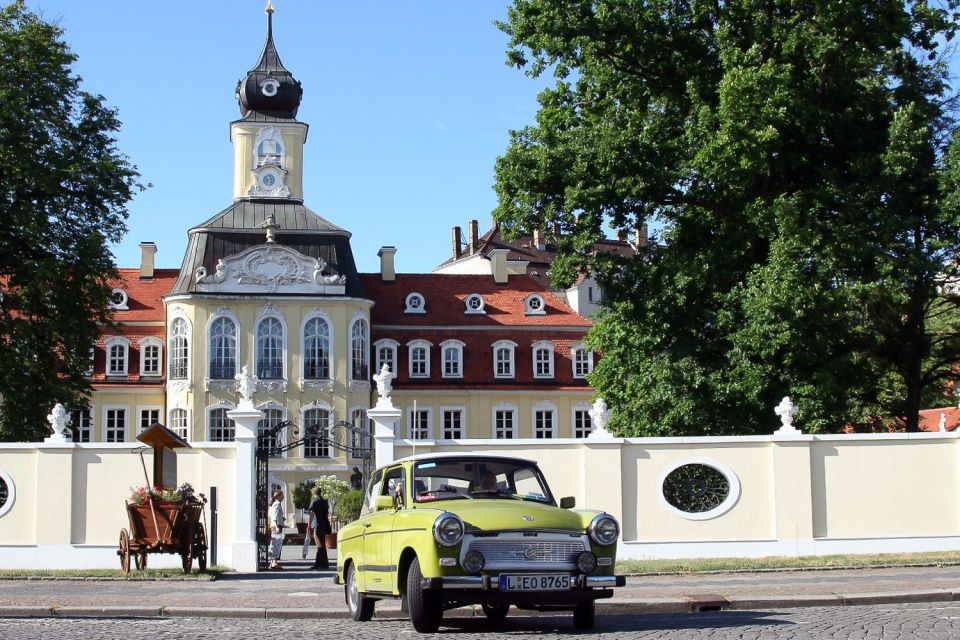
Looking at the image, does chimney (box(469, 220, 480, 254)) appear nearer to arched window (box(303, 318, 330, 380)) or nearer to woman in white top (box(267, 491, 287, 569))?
arched window (box(303, 318, 330, 380))

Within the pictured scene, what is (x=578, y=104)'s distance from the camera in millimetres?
34188

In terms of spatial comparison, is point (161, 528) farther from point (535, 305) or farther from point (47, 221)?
point (535, 305)

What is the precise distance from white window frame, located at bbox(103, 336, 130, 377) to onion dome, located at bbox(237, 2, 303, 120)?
495 inches

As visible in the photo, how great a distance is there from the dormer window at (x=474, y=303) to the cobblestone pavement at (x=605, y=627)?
50338mm

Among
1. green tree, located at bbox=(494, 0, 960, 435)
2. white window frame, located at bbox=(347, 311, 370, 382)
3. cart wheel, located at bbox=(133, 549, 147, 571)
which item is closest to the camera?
cart wheel, located at bbox=(133, 549, 147, 571)

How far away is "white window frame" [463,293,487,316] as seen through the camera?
66.3m

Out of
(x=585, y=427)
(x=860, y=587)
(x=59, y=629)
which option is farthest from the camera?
(x=585, y=427)

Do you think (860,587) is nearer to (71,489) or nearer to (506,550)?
(506,550)

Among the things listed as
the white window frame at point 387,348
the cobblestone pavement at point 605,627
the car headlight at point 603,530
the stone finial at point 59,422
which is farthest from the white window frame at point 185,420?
the car headlight at point 603,530

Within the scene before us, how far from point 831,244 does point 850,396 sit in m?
3.58

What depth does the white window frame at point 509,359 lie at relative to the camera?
213ft

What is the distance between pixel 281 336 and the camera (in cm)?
6028

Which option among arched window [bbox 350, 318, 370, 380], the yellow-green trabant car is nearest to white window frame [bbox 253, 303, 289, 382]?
arched window [bbox 350, 318, 370, 380]

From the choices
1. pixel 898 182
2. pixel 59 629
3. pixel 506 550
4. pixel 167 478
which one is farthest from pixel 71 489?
pixel 898 182
